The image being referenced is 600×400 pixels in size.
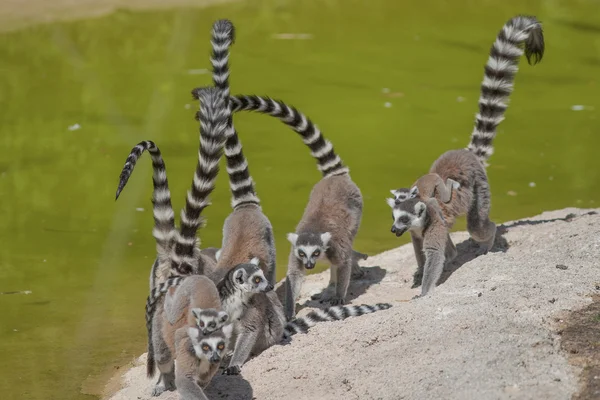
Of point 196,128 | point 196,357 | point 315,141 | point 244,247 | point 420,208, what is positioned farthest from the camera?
point 196,128

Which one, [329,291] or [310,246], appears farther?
[329,291]

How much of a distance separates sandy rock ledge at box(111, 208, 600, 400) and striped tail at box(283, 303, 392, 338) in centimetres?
10

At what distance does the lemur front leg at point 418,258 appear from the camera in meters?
6.71

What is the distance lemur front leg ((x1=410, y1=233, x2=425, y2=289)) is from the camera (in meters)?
6.71

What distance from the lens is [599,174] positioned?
9.38 meters

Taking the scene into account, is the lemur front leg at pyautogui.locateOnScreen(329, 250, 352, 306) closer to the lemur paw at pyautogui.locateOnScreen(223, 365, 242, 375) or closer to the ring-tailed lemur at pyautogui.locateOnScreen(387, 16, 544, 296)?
the ring-tailed lemur at pyautogui.locateOnScreen(387, 16, 544, 296)

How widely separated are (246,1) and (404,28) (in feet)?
8.09

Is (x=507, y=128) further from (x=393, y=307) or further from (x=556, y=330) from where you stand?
(x=556, y=330)

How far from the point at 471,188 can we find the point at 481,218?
0.21 meters

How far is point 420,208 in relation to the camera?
6434 mm

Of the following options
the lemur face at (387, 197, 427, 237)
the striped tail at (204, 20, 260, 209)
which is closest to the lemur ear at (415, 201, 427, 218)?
the lemur face at (387, 197, 427, 237)

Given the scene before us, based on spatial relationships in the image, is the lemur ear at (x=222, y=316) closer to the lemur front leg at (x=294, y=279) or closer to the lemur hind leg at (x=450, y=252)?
the lemur front leg at (x=294, y=279)

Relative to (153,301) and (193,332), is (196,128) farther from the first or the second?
(193,332)

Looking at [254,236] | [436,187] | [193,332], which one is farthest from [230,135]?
[193,332]
